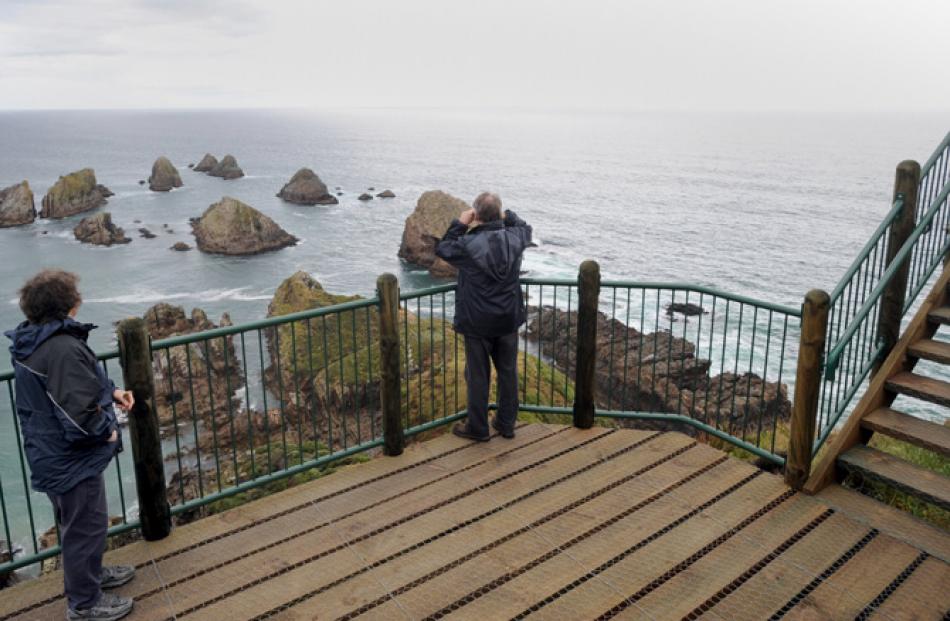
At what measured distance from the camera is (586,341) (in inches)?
265

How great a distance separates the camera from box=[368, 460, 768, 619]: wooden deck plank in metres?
4.46

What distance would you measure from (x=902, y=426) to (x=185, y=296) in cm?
4585

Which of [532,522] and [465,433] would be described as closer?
[532,522]

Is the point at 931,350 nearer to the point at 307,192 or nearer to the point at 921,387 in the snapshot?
the point at 921,387

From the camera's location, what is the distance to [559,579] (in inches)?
185

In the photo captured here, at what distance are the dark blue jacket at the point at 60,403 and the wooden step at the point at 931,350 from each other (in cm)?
622

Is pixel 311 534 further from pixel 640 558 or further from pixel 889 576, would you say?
pixel 889 576

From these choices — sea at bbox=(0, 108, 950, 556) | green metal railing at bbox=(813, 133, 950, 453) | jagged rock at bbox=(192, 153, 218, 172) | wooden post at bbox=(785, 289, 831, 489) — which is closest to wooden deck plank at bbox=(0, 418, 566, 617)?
wooden post at bbox=(785, 289, 831, 489)

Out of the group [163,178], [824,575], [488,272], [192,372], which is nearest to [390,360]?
[488,272]

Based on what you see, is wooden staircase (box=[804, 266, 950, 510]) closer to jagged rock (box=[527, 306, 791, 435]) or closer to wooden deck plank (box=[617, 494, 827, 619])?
wooden deck plank (box=[617, 494, 827, 619])

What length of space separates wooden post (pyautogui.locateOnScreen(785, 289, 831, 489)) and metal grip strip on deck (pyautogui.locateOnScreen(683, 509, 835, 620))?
0.41 m

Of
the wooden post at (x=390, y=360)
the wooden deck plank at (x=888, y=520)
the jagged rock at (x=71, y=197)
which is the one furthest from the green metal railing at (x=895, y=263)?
the jagged rock at (x=71, y=197)

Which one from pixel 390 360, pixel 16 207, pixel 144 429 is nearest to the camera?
pixel 144 429

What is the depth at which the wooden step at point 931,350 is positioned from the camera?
609 centimetres
